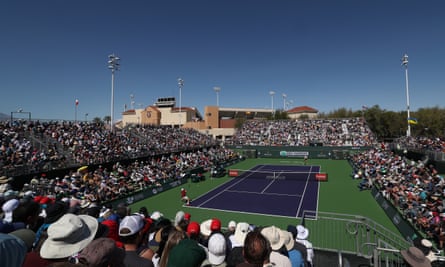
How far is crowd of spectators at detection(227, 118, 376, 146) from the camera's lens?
157ft

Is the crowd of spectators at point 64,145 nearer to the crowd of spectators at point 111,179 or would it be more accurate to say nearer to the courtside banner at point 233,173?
the crowd of spectators at point 111,179

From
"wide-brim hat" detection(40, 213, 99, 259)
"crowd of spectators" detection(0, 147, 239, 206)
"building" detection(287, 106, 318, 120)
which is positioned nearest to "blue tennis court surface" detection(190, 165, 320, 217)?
"crowd of spectators" detection(0, 147, 239, 206)

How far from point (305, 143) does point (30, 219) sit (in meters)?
50.3

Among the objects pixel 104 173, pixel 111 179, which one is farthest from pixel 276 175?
pixel 104 173

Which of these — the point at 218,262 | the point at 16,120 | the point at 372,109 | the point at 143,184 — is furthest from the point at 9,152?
the point at 372,109

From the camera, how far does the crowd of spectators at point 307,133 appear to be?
47.8 metres

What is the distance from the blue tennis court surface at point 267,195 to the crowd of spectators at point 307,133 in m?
22.7

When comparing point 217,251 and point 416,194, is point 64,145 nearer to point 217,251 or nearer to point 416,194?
point 217,251

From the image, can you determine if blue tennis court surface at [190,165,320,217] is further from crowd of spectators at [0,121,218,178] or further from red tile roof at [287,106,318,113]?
red tile roof at [287,106,318,113]

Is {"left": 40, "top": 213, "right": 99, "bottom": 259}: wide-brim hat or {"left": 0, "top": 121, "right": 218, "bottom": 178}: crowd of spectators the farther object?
{"left": 0, "top": 121, "right": 218, "bottom": 178}: crowd of spectators

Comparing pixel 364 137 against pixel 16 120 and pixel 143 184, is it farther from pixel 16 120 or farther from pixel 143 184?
pixel 16 120

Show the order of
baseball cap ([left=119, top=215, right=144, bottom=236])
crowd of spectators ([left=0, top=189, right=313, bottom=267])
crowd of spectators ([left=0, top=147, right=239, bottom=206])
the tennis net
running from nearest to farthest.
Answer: crowd of spectators ([left=0, top=189, right=313, bottom=267])
baseball cap ([left=119, top=215, right=144, bottom=236])
crowd of spectators ([left=0, top=147, right=239, bottom=206])
the tennis net

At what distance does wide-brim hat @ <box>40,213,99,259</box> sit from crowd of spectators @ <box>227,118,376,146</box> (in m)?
48.7

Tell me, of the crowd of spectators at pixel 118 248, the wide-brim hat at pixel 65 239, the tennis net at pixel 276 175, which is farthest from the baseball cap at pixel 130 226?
the tennis net at pixel 276 175
